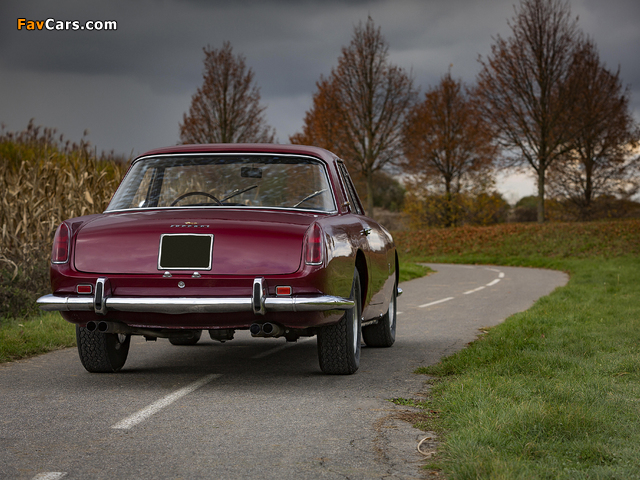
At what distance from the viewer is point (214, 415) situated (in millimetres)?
5004

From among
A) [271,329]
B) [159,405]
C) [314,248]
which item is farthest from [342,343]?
[159,405]

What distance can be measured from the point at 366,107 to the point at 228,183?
34780mm

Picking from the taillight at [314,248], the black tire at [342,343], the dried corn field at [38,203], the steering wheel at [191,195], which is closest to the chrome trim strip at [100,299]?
the steering wheel at [191,195]

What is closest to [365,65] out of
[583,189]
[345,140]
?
[345,140]

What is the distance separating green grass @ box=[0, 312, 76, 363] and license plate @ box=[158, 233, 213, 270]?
8.66ft

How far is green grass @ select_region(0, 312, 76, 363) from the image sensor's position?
25.1ft

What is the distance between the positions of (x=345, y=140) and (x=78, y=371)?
116ft

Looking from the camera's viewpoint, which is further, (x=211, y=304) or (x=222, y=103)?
(x=222, y=103)

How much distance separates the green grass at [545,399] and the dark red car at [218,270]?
1.09m

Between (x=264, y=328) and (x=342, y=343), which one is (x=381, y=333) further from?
(x=264, y=328)

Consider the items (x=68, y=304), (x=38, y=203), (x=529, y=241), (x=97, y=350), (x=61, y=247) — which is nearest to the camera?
(x=68, y=304)

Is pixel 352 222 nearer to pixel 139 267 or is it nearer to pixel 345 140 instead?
pixel 139 267

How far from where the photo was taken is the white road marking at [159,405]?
478 cm

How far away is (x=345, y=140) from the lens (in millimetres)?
41344
